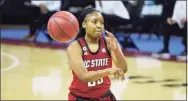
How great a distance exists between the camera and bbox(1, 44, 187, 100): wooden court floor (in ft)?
18.4

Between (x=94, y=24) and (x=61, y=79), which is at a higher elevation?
(x=94, y=24)

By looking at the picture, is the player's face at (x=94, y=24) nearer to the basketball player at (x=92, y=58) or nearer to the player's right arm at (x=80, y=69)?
the basketball player at (x=92, y=58)

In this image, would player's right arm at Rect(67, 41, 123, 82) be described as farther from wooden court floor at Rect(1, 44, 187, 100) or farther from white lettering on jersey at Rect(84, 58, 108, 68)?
wooden court floor at Rect(1, 44, 187, 100)

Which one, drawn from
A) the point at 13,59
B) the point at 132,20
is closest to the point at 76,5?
the point at 13,59

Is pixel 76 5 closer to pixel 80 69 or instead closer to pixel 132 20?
pixel 132 20

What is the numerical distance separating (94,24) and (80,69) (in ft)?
1.09

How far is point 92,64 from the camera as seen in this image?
3025mm

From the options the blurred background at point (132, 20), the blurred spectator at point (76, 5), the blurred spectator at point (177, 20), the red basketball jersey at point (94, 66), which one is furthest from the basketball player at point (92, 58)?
the blurred spectator at point (177, 20)

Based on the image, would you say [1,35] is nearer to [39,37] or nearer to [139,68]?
[39,37]

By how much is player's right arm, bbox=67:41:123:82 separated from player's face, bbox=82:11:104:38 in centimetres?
16

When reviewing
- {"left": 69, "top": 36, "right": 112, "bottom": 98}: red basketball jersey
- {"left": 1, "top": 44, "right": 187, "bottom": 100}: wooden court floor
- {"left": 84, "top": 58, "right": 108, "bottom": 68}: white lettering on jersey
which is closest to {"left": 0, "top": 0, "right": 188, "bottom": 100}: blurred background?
{"left": 1, "top": 44, "right": 187, "bottom": 100}: wooden court floor

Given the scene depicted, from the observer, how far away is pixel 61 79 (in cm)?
652

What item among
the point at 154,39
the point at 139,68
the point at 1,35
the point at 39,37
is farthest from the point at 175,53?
the point at 1,35

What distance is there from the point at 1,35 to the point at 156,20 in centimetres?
500
